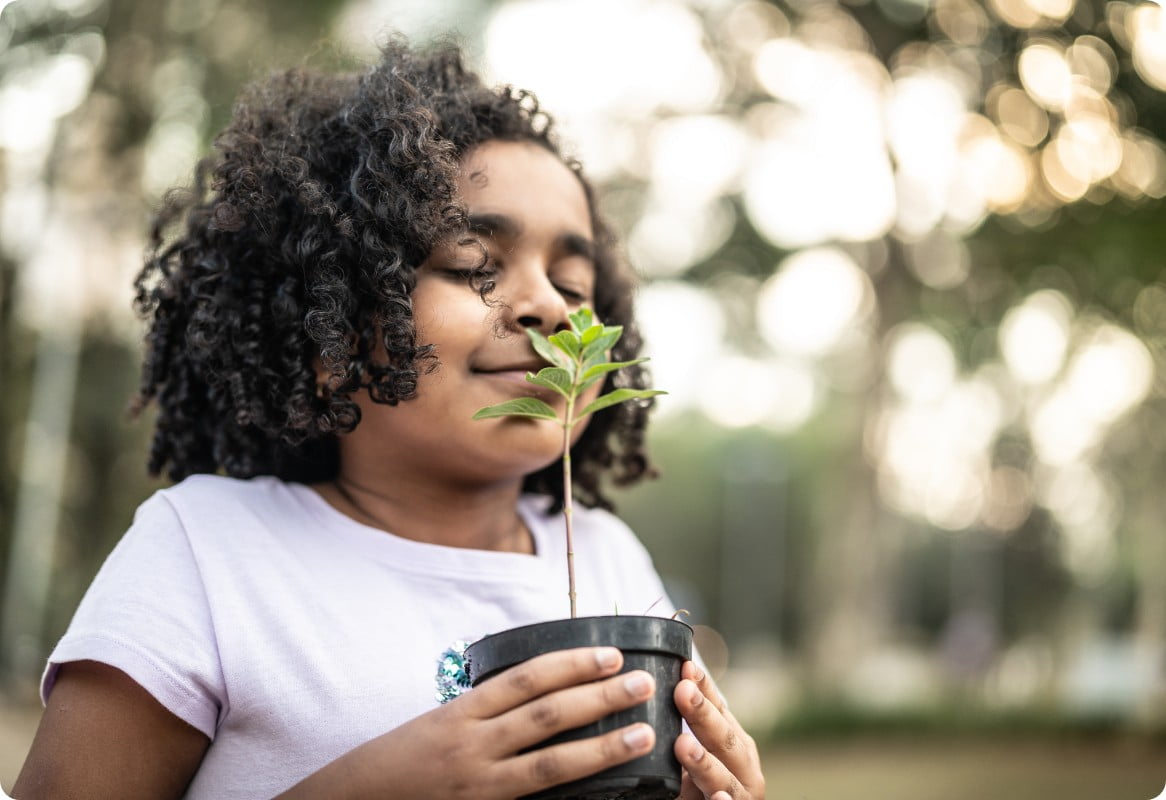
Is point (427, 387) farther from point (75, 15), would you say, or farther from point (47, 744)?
point (75, 15)

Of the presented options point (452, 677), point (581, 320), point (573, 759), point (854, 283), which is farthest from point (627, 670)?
point (854, 283)

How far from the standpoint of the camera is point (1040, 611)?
27219 mm

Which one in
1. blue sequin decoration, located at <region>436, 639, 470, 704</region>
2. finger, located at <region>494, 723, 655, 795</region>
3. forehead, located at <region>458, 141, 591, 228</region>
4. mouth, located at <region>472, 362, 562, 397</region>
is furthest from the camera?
forehead, located at <region>458, 141, 591, 228</region>

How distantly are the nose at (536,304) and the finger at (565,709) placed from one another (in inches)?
25.8

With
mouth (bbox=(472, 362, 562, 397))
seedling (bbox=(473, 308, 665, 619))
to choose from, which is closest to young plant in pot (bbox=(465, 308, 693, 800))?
seedling (bbox=(473, 308, 665, 619))

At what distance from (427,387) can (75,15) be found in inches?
376

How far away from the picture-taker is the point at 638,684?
49.9 inches

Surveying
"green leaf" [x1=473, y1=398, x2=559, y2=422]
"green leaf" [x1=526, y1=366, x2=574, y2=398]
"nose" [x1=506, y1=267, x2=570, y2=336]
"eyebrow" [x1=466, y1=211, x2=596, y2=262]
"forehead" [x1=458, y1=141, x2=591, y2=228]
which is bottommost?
"green leaf" [x1=473, y1=398, x2=559, y2=422]

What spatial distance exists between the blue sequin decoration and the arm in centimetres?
37

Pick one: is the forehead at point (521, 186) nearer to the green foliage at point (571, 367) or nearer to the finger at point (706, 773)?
the green foliage at point (571, 367)

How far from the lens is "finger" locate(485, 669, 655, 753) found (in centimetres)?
125

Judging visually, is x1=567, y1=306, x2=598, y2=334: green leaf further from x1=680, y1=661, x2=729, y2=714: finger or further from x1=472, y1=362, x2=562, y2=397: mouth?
x1=680, y1=661, x2=729, y2=714: finger

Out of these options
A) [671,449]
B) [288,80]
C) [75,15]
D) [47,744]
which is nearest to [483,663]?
[47,744]

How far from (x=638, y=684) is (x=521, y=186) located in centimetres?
95
